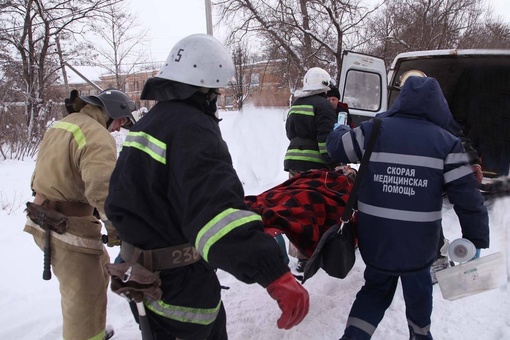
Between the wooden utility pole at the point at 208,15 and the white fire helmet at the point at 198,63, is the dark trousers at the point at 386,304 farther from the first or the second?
the wooden utility pole at the point at 208,15

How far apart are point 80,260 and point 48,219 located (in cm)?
32

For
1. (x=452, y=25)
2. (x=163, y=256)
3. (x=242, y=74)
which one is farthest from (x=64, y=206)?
(x=242, y=74)

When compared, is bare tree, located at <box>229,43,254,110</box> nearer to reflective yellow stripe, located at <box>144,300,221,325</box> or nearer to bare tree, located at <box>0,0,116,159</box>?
bare tree, located at <box>0,0,116,159</box>

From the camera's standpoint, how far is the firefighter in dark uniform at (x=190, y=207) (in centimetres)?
129

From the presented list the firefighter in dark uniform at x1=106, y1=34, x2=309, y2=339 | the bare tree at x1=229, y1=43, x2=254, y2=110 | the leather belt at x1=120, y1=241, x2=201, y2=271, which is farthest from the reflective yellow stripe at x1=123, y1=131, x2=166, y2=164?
the bare tree at x1=229, y1=43, x2=254, y2=110

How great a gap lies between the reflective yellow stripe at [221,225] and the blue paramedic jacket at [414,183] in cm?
124

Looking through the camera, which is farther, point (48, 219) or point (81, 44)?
point (81, 44)

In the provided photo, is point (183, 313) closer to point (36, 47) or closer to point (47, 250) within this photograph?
point (47, 250)

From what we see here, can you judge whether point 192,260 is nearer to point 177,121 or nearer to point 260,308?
point 177,121

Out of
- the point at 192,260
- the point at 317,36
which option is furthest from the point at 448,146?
the point at 317,36

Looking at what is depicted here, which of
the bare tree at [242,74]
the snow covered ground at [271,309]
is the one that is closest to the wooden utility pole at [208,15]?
the snow covered ground at [271,309]

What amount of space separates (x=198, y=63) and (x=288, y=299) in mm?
1016

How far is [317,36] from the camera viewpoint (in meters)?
13.7

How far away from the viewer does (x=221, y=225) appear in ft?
4.21
